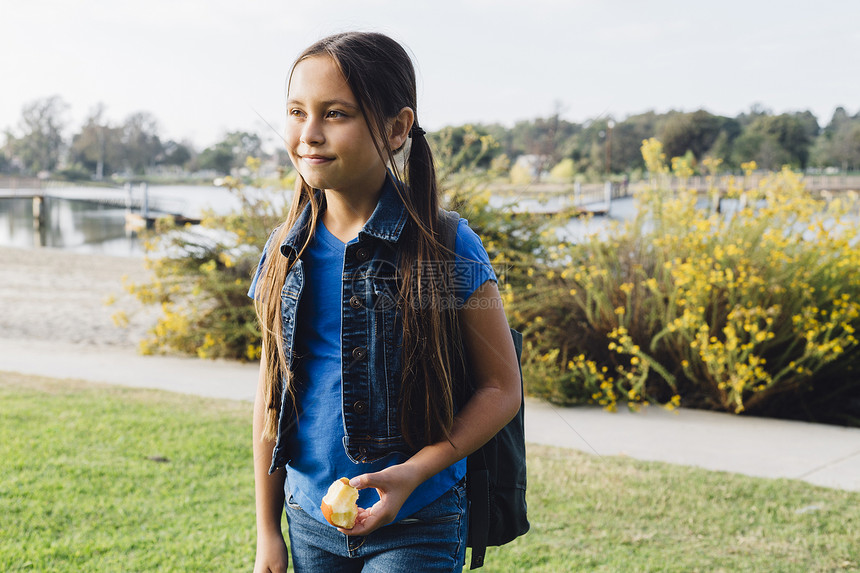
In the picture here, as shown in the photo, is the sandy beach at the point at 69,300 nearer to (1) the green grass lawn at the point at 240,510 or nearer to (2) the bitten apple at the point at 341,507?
(1) the green grass lawn at the point at 240,510

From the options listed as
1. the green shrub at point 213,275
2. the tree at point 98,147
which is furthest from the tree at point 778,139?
the tree at point 98,147

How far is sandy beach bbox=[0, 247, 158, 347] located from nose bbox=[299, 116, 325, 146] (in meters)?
6.97

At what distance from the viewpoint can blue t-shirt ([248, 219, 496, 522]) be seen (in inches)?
56.4

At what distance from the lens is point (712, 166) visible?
6484mm

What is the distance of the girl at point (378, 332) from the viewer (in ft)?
4.44

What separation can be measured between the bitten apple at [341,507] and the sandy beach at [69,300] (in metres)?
7.04

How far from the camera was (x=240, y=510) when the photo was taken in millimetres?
3537

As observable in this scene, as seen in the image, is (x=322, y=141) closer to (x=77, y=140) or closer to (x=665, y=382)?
(x=665, y=382)

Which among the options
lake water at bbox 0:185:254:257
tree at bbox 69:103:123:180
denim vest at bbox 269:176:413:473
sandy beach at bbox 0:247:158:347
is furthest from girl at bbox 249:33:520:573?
tree at bbox 69:103:123:180

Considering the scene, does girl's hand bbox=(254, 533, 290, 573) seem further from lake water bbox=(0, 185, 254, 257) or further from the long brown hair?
lake water bbox=(0, 185, 254, 257)

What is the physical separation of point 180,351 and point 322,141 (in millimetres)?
6847

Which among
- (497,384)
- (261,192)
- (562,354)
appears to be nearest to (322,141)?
(497,384)

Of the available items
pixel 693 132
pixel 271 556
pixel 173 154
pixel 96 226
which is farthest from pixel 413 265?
pixel 173 154

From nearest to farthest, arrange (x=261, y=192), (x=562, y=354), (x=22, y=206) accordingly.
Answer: (x=562, y=354), (x=261, y=192), (x=22, y=206)
